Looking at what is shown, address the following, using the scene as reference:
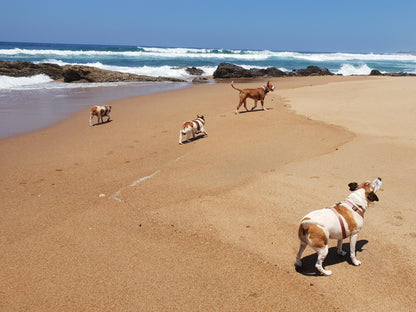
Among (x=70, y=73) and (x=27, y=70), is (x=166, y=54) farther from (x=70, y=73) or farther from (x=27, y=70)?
(x=70, y=73)

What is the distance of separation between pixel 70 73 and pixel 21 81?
11.5ft

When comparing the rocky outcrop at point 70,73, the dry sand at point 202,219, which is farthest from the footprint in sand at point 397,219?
the rocky outcrop at point 70,73

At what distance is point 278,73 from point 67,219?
31.4 m

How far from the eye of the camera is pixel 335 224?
3.43 m

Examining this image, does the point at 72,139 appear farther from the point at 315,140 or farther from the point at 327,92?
the point at 327,92

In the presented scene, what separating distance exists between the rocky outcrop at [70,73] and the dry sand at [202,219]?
19097 mm

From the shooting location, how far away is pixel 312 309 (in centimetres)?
310

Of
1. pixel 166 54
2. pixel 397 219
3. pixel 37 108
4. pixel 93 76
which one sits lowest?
pixel 37 108

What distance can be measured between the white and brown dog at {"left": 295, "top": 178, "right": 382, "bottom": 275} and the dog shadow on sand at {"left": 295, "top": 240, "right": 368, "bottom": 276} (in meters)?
0.05

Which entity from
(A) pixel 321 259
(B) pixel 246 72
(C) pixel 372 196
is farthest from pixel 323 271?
(B) pixel 246 72

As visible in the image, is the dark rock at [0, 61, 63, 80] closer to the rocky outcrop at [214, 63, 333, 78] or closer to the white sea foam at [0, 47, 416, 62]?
the rocky outcrop at [214, 63, 333, 78]

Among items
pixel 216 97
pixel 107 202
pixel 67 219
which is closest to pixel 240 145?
pixel 107 202

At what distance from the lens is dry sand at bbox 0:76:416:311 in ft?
10.9

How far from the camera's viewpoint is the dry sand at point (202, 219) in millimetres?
3318
